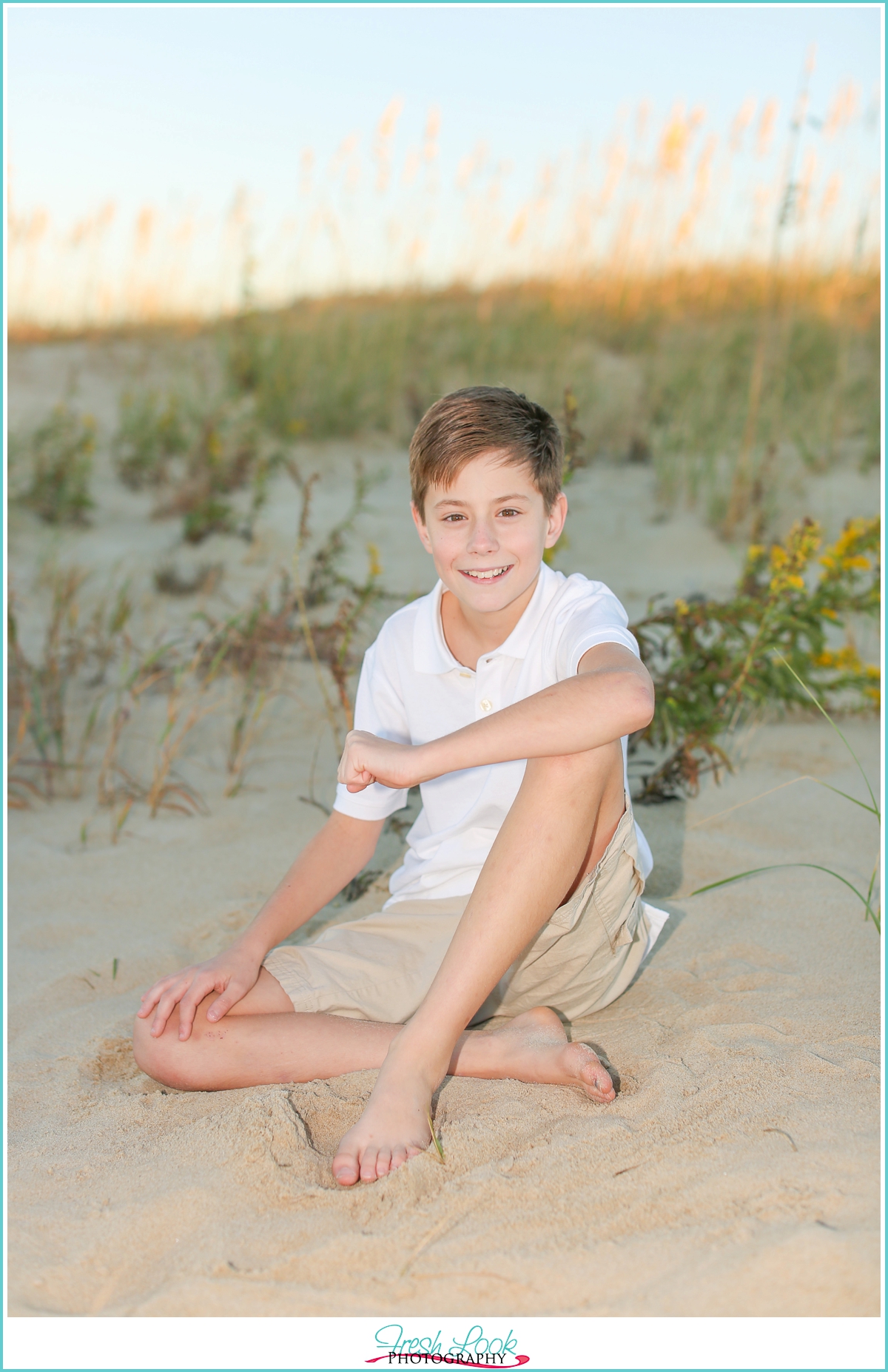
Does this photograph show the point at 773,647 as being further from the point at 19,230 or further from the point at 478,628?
the point at 19,230

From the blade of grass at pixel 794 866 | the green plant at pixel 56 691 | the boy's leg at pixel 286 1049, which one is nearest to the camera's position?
the boy's leg at pixel 286 1049

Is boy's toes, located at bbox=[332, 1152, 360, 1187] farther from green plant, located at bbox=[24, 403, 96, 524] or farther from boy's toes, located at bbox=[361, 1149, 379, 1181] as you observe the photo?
green plant, located at bbox=[24, 403, 96, 524]

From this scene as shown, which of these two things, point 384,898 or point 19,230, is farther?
point 19,230

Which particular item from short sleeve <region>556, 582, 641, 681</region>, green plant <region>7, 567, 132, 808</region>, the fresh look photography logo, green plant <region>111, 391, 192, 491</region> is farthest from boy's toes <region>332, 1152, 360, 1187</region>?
green plant <region>111, 391, 192, 491</region>

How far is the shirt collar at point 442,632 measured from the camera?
2.11m

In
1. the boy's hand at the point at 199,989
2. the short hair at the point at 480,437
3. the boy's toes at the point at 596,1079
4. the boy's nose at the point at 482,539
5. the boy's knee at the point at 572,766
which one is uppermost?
the short hair at the point at 480,437

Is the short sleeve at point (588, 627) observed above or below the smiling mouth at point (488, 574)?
below

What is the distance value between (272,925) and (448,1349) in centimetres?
86

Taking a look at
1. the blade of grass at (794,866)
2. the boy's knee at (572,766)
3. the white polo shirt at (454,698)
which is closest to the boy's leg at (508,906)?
the boy's knee at (572,766)

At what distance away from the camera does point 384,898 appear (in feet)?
8.90

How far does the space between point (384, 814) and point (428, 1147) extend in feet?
2.34

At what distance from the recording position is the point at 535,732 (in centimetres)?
175

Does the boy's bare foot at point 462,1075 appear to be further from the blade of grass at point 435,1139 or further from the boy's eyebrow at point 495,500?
the boy's eyebrow at point 495,500

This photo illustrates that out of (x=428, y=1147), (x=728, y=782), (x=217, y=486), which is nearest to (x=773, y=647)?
(x=728, y=782)
